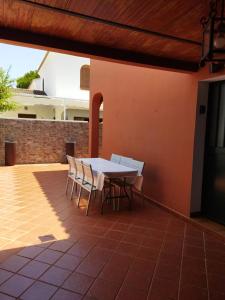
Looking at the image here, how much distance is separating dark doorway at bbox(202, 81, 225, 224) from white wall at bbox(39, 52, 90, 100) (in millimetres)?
10677

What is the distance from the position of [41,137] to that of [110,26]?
763cm

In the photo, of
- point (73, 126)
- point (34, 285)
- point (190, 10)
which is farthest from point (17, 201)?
point (73, 126)

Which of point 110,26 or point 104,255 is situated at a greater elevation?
point 110,26

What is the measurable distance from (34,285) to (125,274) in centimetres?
90

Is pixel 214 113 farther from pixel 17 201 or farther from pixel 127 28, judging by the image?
pixel 17 201

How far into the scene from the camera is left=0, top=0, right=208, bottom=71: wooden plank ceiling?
7.11 feet

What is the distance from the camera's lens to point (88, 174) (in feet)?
15.4

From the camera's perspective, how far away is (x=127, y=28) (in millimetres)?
2615

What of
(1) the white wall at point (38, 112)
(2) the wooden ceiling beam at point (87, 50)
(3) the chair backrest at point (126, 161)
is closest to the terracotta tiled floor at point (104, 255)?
(3) the chair backrest at point (126, 161)

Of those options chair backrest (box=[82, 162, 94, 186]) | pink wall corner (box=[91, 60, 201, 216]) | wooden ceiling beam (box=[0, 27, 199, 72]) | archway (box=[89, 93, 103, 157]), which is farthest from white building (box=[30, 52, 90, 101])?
wooden ceiling beam (box=[0, 27, 199, 72])

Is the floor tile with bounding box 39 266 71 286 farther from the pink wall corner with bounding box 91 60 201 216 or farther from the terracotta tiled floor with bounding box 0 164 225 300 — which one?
the pink wall corner with bounding box 91 60 201 216

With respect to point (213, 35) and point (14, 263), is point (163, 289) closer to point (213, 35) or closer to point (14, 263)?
point (14, 263)

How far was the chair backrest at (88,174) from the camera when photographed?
4.49 meters

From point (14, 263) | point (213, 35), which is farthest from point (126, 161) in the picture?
point (213, 35)
